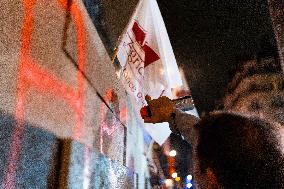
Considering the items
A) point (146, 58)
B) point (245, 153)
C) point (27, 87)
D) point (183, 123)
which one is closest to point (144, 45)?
point (146, 58)

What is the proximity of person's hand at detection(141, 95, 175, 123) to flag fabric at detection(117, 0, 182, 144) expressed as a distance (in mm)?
656

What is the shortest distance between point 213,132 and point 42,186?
3.79 feet

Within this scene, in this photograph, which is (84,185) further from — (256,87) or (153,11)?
(256,87)

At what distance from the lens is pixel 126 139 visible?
14.4 feet

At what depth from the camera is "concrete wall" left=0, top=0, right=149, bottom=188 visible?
1647 mm

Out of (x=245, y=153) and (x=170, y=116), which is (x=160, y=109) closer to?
(x=170, y=116)

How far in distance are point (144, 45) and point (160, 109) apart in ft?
4.29

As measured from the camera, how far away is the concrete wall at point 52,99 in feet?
5.41

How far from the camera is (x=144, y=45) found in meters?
4.16

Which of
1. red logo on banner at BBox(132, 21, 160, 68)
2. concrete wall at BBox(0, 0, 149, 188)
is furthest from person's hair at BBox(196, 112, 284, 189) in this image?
red logo on banner at BBox(132, 21, 160, 68)

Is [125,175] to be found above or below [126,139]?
below

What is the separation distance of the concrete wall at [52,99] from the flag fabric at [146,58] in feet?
1.16

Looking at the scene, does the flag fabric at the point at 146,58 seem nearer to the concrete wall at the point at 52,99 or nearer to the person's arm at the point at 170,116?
the concrete wall at the point at 52,99

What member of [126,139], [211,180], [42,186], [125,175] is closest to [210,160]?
[211,180]
